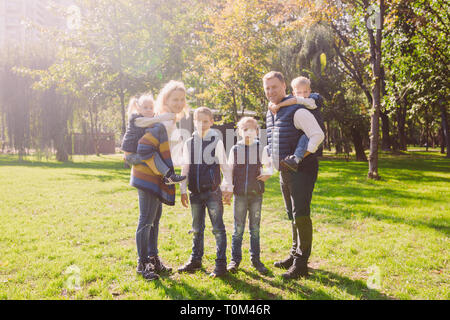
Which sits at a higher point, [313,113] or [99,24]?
[99,24]

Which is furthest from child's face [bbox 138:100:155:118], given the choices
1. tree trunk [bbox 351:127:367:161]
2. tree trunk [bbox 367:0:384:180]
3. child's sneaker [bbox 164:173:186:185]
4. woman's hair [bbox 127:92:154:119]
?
tree trunk [bbox 351:127:367:161]

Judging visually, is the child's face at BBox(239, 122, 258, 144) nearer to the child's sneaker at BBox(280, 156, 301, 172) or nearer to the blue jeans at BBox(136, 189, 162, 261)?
the child's sneaker at BBox(280, 156, 301, 172)

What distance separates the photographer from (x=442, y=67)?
551 inches

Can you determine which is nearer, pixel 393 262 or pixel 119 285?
pixel 119 285

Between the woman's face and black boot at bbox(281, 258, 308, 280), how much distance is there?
92.0 inches

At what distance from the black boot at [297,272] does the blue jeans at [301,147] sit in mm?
1304

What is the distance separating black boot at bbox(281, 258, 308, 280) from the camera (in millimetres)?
3709

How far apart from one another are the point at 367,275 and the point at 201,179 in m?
2.39

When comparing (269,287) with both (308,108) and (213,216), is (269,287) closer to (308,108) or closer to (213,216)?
(213,216)

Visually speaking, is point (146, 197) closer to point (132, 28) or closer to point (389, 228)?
point (389, 228)

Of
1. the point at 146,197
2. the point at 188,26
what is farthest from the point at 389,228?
the point at 188,26

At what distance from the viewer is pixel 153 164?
358 cm

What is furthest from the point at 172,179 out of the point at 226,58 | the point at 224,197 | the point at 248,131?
the point at 226,58
